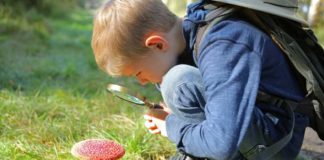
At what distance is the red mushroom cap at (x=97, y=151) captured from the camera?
6.77ft

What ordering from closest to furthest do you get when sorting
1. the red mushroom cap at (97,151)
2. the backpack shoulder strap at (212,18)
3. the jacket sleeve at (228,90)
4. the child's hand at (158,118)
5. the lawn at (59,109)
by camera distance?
the jacket sleeve at (228,90), the backpack shoulder strap at (212,18), the red mushroom cap at (97,151), the child's hand at (158,118), the lawn at (59,109)

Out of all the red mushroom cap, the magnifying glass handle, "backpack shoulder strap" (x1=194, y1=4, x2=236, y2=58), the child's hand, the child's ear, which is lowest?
the red mushroom cap

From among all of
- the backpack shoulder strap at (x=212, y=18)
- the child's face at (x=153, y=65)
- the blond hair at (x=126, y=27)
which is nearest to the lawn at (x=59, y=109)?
the child's face at (x=153, y=65)

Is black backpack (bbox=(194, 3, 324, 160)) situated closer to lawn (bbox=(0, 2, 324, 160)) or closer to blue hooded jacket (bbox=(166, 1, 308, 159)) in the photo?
blue hooded jacket (bbox=(166, 1, 308, 159))

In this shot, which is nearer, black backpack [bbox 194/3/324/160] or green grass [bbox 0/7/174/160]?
black backpack [bbox 194/3/324/160]

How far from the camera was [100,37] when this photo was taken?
73.7 inches

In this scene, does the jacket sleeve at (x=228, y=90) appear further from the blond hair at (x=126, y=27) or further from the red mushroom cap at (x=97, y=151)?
the red mushroom cap at (x=97, y=151)

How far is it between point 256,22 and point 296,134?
0.53 metres

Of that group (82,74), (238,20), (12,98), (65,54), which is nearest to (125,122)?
(12,98)

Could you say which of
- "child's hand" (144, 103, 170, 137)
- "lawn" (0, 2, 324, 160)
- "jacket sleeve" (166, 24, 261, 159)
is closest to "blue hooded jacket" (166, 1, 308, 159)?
"jacket sleeve" (166, 24, 261, 159)

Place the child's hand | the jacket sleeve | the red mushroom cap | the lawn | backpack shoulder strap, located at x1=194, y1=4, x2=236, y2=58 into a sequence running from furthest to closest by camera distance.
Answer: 1. the lawn
2. the child's hand
3. the red mushroom cap
4. backpack shoulder strap, located at x1=194, y1=4, x2=236, y2=58
5. the jacket sleeve

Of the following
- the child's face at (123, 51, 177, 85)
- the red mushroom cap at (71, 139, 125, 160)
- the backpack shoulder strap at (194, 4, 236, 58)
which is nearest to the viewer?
the backpack shoulder strap at (194, 4, 236, 58)

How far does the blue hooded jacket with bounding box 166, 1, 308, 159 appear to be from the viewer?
162cm

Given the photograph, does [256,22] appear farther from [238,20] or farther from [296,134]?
[296,134]
